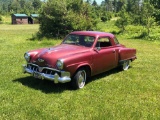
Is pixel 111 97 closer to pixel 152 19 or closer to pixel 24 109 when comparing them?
pixel 24 109

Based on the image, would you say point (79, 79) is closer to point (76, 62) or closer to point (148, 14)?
point (76, 62)

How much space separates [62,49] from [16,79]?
1859mm

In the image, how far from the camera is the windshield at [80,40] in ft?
24.8

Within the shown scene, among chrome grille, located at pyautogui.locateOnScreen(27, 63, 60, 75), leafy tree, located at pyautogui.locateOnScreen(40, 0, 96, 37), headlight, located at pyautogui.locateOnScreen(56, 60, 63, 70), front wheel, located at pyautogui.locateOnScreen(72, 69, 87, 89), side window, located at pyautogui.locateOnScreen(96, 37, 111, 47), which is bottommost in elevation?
front wheel, located at pyautogui.locateOnScreen(72, 69, 87, 89)

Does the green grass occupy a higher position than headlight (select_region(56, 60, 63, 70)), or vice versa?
headlight (select_region(56, 60, 63, 70))

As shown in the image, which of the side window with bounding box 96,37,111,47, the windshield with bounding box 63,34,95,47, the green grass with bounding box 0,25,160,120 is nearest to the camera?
the green grass with bounding box 0,25,160,120

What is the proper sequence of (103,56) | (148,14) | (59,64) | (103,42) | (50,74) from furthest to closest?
(148,14)
(103,42)
(103,56)
(50,74)
(59,64)

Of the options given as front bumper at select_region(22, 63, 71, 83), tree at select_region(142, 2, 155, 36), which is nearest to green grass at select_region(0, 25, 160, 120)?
front bumper at select_region(22, 63, 71, 83)

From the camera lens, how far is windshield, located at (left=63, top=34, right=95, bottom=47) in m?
7.55

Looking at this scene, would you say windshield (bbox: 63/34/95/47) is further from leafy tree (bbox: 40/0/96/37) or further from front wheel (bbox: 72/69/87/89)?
leafy tree (bbox: 40/0/96/37)

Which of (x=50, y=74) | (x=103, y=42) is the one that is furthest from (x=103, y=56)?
(x=50, y=74)

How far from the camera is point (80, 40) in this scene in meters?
7.71

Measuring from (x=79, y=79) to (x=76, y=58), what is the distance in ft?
2.09

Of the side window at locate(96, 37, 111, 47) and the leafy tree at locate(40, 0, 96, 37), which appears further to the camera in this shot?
the leafy tree at locate(40, 0, 96, 37)
